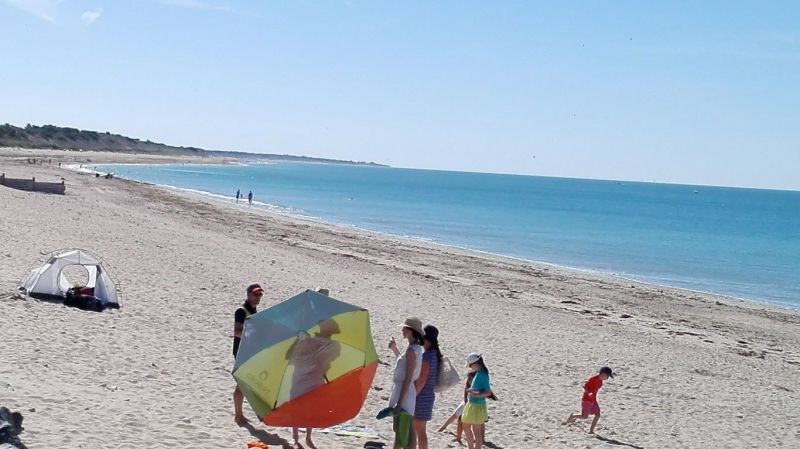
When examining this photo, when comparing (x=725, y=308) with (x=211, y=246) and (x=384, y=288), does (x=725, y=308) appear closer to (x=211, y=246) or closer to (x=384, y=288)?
(x=384, y=288)

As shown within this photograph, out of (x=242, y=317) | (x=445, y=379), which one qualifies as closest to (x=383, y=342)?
(x=242, y=317)

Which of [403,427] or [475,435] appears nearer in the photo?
[403,427]

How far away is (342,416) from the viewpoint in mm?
7750

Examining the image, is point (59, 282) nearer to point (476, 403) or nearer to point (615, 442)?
point (476, 403)

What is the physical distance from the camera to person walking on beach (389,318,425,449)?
721 cm

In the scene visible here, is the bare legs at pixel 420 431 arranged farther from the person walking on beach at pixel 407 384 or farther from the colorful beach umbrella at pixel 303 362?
the colorful beach umbrella at pixel 303 362

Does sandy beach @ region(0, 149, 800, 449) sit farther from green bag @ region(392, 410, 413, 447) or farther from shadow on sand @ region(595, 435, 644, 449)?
green bag @ region(392, 410, 413, 447)

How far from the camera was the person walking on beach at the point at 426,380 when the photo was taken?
294 inches

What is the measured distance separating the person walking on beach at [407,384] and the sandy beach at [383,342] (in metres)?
1.43

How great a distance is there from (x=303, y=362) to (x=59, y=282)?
762 centimetres

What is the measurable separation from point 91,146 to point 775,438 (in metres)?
159

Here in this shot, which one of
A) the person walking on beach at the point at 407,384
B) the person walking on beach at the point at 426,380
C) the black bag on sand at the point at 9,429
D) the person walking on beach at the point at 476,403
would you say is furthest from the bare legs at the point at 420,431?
the black bag on sand at the point at 9,429

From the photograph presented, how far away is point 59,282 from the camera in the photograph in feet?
44.4

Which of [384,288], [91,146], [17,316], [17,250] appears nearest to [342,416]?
[17,316]
